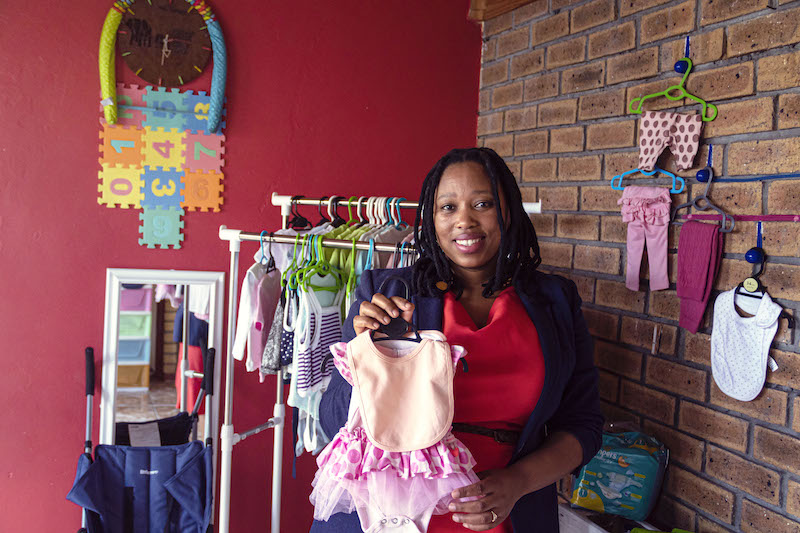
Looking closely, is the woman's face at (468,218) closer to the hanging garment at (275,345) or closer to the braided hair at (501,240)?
the braided hair at (501,240)

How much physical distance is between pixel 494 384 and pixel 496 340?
93 mm

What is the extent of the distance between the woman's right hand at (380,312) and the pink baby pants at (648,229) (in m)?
1.09

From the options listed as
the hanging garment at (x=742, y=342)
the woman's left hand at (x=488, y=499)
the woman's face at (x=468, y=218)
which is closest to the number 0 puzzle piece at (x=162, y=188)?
the woman's face at (x=468, y=218)

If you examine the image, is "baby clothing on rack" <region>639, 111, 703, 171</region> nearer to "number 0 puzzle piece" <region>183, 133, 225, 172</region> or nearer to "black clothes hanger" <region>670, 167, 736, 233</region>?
"black clothes hanger" <region>670, 167, 736, 233</region>

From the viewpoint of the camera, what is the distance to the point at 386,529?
46.4 inches

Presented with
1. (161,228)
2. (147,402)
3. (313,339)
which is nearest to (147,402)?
(147,402)

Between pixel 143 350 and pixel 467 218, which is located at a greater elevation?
pixel 467 218

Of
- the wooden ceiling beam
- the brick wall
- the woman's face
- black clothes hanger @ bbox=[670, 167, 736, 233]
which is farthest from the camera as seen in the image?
the wooden ceiling beam

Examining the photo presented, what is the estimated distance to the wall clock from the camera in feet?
8.05

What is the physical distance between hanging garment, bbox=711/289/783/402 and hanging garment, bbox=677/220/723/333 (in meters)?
0.05

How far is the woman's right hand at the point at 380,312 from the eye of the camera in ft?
4.00

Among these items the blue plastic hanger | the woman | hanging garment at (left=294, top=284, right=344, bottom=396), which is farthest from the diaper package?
hanging garment at (left=294, top=284, right=344, bottom=396)

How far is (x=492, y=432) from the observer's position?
1.31 m

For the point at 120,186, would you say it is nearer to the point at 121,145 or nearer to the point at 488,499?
the point at 121,145
